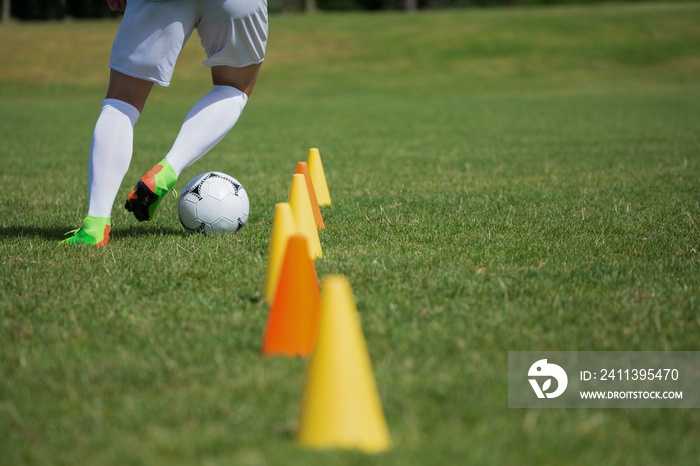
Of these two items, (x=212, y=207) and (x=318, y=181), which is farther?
(x=318, y=181)

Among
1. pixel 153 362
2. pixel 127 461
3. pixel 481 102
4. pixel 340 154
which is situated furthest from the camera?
pixel 481 102

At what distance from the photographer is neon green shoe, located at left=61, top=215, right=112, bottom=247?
5000 mm

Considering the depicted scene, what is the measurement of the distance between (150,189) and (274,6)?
67.1m

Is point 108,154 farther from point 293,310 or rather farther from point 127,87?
point 293,310

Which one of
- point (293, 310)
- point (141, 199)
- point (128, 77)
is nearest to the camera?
point (293, 310)

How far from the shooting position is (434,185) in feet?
26.2

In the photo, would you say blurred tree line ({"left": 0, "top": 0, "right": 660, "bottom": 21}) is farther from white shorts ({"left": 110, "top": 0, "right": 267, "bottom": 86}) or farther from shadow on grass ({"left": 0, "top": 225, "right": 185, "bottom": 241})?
white shorts ({"left": 110, "top": 0, "right": 267, "bottom": 86})

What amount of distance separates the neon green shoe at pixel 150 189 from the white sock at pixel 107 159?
140 mm

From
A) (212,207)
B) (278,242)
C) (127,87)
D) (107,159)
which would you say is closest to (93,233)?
(107,159)

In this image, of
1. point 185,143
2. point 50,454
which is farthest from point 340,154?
point 50,454

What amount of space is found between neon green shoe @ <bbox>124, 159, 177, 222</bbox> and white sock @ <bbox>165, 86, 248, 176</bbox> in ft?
0.40

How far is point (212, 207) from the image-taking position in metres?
5.37

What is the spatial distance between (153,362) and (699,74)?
114 ft

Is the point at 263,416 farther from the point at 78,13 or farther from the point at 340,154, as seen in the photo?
the point at 78,13
